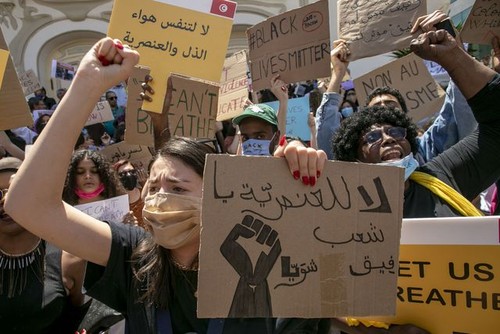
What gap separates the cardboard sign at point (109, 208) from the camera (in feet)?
10.3

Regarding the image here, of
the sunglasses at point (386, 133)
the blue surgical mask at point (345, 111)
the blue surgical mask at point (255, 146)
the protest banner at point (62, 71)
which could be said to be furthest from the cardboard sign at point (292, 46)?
the protest banner at point (62, 71)

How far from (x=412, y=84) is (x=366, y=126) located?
172 cm

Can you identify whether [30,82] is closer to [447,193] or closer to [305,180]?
[447,193]

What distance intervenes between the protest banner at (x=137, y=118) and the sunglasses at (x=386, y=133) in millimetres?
1274

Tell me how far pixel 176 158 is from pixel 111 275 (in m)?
0.38

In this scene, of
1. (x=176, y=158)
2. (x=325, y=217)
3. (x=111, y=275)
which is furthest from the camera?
(x=176, y=158)

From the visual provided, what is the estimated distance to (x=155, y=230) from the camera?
167cm

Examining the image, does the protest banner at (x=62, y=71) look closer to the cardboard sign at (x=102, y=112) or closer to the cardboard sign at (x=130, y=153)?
the cardboard sign at (x=102, y=112)

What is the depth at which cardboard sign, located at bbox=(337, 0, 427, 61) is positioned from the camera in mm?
3574

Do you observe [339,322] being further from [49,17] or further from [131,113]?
[49,17]

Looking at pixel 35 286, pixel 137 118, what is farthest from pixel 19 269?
pixel 137 118

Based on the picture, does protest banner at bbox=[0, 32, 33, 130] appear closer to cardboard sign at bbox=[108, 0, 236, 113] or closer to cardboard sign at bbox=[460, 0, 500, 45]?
cardboard sign at bbox=[108, 0, 236, 113]

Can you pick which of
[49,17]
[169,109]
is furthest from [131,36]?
[49,17]

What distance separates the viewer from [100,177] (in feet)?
11.7
